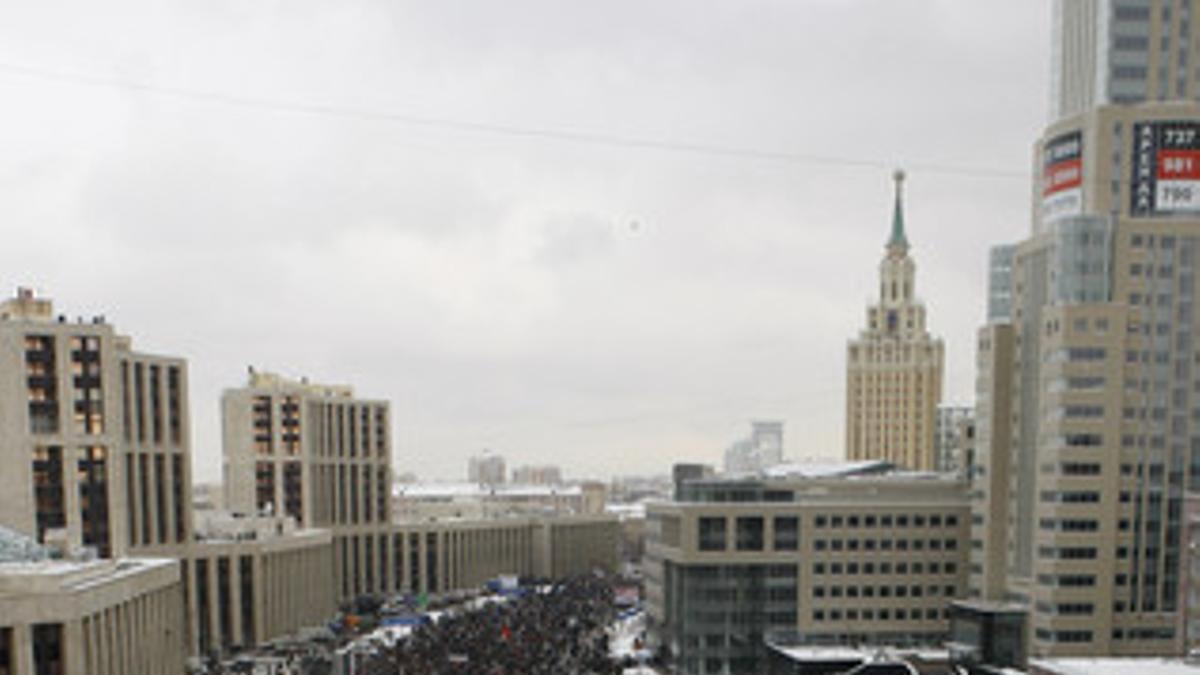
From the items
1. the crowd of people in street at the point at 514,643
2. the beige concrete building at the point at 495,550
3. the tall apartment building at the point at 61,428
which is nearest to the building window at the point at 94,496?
the tall apartment building at the point at 61,428

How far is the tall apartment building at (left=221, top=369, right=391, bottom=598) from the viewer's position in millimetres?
Result: 103750

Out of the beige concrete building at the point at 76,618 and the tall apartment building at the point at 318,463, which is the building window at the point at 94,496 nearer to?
the beige concrete building at the point at 76,618

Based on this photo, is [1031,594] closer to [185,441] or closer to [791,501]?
[791,501]

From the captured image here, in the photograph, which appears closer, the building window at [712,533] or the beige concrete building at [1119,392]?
the beige concrete building at [1119,392]

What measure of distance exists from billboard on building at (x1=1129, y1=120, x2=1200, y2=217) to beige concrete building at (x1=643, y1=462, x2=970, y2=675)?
28110 mm

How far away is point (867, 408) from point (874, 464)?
5633 centimetres

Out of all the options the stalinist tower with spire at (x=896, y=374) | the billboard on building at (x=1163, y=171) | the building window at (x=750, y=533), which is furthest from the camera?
the stalinist tower with spire at (x=896, y=374)

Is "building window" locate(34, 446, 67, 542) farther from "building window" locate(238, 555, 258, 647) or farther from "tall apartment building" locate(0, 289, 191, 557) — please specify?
"building window" locate(238, 555, 258, 647)

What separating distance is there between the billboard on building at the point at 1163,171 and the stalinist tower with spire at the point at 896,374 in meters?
79.5

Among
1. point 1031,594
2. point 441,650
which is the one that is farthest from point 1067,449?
point 441,650

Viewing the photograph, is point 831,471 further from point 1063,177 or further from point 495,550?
point 495,550

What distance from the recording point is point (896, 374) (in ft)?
447

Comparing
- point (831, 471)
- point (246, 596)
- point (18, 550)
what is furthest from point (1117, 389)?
point (246, 596)

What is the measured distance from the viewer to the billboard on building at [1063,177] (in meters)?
58.4
